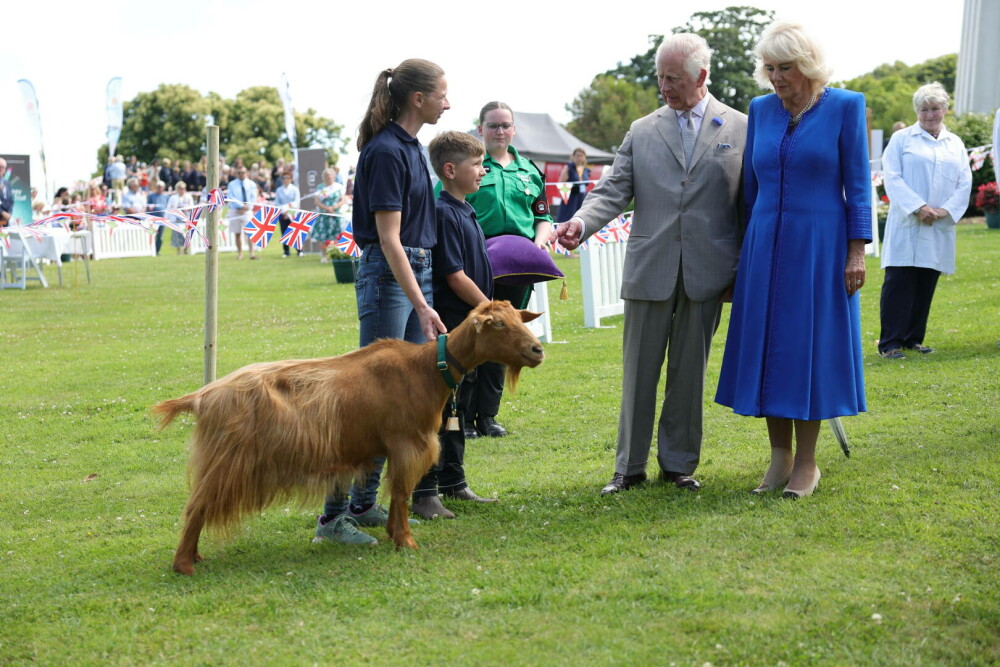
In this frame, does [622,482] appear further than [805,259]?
Yes

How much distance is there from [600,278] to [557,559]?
8797mm

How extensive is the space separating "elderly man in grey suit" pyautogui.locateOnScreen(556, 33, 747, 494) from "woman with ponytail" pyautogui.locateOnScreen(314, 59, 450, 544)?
0.87 meters

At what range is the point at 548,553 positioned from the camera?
15.5ft

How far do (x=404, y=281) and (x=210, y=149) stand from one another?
3.26m

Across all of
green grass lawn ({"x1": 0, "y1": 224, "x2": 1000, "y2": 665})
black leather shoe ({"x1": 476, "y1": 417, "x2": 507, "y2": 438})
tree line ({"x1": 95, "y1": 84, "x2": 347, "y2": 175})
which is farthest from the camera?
tree line ({"x1": 95, "y1": 84, "x2": 347, "y2": 175})

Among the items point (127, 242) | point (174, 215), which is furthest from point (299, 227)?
point (127, 242)

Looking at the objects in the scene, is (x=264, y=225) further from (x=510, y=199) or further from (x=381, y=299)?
(x=381, y=299)

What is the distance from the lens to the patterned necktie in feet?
18.1

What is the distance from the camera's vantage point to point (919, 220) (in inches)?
391

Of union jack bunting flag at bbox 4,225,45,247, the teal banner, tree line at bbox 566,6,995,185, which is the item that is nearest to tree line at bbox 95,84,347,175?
tree line at bbox 566,6,995,185

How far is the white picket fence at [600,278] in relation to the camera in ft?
41.8

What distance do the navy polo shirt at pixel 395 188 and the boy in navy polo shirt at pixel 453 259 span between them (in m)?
0.25

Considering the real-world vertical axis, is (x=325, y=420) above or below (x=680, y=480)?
→ above

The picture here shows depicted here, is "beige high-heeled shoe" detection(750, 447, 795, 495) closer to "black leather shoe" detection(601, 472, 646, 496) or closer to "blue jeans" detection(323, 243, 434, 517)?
"black leather shoe" detection(601, 472, 646, 496)
